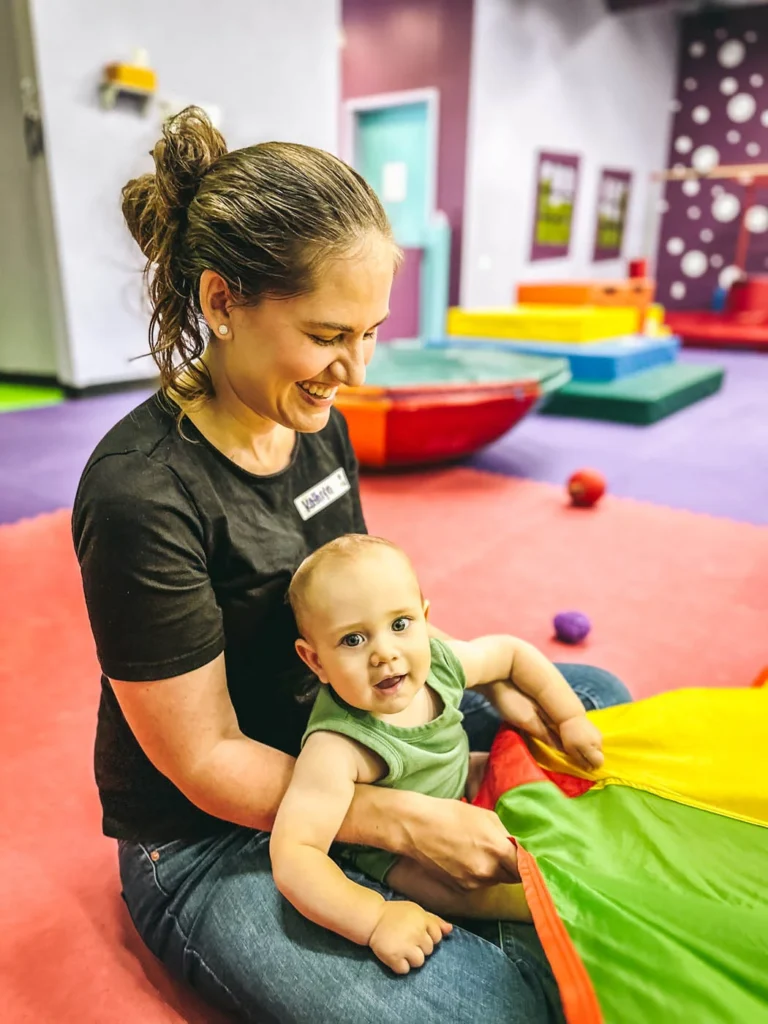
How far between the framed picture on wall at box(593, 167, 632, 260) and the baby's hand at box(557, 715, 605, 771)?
890 centimetres

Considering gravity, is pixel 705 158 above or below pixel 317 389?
above

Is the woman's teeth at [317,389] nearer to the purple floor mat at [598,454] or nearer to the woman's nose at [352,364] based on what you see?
the woman's nose at [352,364]

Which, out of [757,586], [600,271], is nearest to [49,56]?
[757,586]

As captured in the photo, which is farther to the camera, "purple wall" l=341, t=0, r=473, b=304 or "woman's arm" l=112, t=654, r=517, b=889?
"purple wall" l=341, t=0, r=473, b=304

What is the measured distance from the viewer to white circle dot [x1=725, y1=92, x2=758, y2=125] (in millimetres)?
9003

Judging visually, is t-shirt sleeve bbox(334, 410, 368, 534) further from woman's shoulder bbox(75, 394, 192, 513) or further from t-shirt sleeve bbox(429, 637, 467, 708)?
woman's shoulder bbox(75, 394, 192, 513)

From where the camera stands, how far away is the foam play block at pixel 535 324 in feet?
17.0

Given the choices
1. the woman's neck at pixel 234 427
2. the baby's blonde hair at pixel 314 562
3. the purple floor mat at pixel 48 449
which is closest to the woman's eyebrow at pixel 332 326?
the woman's neck at pixel 234 427

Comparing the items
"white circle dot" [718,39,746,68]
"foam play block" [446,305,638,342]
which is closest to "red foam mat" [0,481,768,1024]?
"foam play block" [446,305,638,342]

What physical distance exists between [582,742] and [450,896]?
31 cm

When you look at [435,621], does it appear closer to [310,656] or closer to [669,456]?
[310,656]

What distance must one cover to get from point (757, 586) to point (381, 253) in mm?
1976

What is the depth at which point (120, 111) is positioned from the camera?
4855 mm

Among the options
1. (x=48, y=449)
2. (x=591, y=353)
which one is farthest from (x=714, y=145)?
(x=48, y=449)
